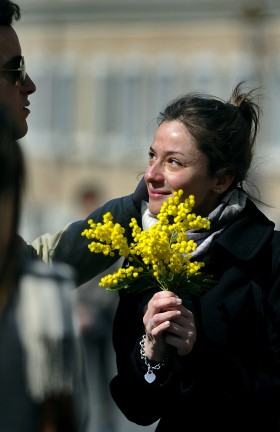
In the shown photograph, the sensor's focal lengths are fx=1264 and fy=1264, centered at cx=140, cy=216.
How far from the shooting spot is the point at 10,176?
2.66 m

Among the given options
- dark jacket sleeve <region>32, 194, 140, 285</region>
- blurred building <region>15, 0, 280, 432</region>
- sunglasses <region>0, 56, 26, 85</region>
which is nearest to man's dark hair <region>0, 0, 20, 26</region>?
sunglasses <region>0, 56, 26, 85</region>

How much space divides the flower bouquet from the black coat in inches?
5.3

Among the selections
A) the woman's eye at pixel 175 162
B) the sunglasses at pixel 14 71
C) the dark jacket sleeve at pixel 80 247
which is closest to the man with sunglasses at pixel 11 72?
the sunglasses at pixel 14 71

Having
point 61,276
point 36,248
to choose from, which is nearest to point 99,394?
point 36,248

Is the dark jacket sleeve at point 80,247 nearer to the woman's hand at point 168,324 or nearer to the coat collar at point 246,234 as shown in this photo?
the coat collar at point 246,234

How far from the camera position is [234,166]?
13.6 feet

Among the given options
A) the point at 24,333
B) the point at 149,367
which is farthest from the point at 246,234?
the point at 24,333

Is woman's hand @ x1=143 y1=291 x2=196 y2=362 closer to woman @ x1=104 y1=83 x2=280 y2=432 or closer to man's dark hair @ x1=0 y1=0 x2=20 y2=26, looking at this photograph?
woman @ x1=104 y1=83 x2=280 y2=432

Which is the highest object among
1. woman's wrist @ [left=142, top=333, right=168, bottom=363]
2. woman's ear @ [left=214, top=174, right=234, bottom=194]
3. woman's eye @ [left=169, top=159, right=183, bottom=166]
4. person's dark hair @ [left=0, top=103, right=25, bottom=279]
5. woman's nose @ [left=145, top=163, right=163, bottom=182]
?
person's dark hair @ [left=0, top=103, right=25, bottom=279]

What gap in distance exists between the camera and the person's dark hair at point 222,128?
13.4 ft

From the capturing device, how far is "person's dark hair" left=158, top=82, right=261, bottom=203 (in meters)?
4.09

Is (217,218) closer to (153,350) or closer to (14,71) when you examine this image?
(153,350)

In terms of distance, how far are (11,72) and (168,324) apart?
3.63 ft

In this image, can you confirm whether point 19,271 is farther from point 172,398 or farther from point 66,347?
point 172,398
